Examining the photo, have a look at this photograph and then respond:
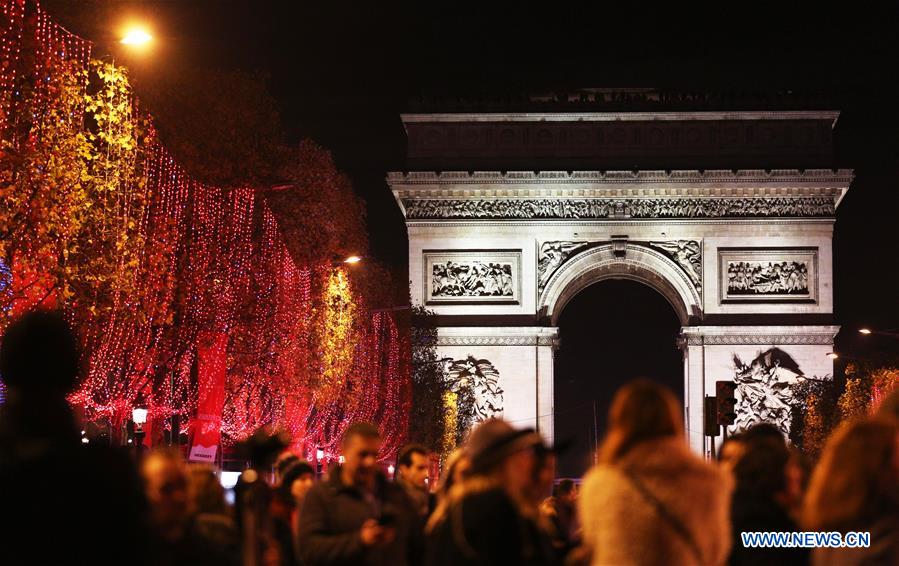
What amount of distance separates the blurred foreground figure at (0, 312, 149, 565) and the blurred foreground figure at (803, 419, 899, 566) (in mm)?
A: 3313

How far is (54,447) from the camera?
17.0 ft

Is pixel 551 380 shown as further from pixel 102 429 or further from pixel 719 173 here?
pixel 102 429

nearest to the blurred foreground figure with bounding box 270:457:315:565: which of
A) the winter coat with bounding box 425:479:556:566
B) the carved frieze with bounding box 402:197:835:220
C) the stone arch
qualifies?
the winter coat with bounding box 425:479:556:566

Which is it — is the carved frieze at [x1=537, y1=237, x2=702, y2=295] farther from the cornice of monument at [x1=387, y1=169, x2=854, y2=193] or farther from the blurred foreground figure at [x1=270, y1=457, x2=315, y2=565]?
the blurred foreground figure at [x1=270, y1=457, x2=315, y2=565]

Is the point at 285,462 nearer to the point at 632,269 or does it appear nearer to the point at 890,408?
the point at 890,408

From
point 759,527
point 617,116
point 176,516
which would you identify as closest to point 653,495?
point 759,527

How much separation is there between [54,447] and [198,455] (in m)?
24.1

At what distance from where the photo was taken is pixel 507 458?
723 cm

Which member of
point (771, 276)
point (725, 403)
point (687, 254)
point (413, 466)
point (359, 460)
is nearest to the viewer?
point (359, 460)

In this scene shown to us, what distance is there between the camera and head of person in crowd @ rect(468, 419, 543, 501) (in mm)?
7223

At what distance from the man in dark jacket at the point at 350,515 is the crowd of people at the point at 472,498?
0.01 metres

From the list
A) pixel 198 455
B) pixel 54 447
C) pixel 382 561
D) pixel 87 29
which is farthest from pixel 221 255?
pixel 54 447

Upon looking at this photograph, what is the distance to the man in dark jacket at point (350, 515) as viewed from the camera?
28.9 feet

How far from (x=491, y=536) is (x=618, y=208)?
53.2m
